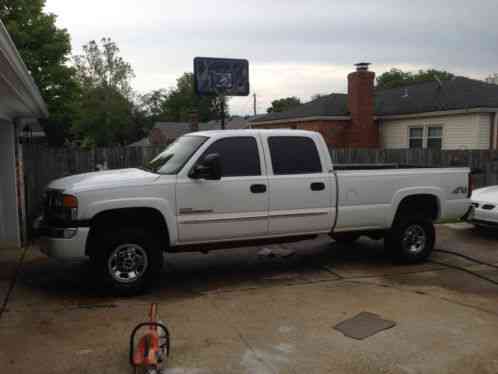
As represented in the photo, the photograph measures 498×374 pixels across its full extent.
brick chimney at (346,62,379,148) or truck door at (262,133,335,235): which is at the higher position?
brick chimney at (346,62,379,148)

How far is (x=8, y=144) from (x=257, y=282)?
535 cm

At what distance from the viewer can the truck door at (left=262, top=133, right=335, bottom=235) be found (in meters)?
6.69

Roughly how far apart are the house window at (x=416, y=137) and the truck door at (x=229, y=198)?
Answer: 1523 cm

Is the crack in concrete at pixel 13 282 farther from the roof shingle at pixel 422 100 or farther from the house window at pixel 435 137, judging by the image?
the house window at pixel 435 137

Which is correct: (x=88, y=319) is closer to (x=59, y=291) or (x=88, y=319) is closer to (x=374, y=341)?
(x=59, y=291)

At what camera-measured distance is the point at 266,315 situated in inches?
212

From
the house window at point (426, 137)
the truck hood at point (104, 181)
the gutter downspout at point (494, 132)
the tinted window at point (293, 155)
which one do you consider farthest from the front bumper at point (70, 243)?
the house window at point (426, 137)

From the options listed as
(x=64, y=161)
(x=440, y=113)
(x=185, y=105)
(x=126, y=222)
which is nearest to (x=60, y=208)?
(x=126, y=222)

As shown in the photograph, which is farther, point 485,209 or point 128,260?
point 485,209

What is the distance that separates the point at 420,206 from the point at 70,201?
5401mm

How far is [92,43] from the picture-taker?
46438 millimetres

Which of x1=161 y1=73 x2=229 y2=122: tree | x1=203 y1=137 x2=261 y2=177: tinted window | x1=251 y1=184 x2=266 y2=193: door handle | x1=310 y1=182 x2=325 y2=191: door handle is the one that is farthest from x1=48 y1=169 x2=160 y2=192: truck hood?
x1=161 y1=73 x2=229 y2=122: tree

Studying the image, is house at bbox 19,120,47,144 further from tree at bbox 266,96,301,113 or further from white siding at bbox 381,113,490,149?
tree at bbox 266,96,301,113

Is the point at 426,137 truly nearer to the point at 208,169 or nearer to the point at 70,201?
the point at 208,169
